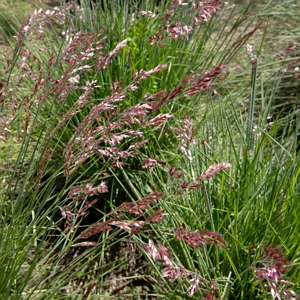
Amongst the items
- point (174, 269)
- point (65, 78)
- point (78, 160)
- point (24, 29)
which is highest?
point (24, 29)

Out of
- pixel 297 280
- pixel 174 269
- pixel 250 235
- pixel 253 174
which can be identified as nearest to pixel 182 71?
pixel 253 174

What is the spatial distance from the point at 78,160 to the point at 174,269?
1.35 feet

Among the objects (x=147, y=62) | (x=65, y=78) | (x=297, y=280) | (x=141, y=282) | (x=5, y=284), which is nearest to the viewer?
(x=65, y=78)

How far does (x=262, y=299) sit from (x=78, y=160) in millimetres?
928

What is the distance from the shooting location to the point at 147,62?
2973 mm

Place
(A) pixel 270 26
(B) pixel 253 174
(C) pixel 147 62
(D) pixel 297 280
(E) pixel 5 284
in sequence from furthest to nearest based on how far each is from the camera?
(A) pixel 270 26 < (C) pixel 147 62 < (B) pixel 253 174 < (D) pixel 297 280 < (E) pixel 5 284

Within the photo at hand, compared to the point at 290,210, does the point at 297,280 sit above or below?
below

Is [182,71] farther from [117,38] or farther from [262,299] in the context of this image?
[262,299]

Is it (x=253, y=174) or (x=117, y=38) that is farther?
(x=117, y=38)

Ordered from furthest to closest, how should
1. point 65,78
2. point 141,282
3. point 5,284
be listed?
point 141,282 < point 5,284 < point 65,78

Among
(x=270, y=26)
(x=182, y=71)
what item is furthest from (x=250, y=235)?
(x=270, y=26)

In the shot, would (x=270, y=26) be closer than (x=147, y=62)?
No

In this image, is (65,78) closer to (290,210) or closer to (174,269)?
(174,269)

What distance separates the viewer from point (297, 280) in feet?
6.03
